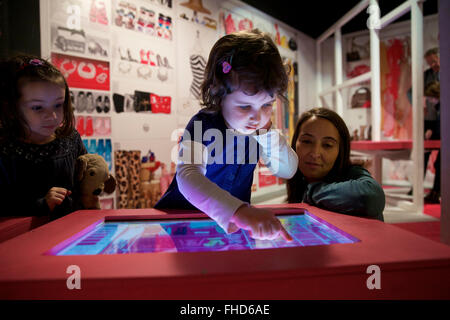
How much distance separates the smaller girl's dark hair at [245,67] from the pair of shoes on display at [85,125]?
5.58 ft

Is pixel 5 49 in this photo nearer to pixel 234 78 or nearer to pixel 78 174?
pixel 78 174

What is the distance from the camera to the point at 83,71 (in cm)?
214

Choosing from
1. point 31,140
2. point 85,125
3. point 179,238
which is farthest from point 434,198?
point 31,140


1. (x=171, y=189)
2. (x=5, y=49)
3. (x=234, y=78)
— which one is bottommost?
(x=171, y=189)

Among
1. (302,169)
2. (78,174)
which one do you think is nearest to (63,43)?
(78,174)

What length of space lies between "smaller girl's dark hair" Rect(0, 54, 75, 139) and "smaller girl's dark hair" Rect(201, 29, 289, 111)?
555mm

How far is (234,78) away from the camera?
73 cm

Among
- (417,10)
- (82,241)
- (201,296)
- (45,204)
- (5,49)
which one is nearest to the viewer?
(201,296)

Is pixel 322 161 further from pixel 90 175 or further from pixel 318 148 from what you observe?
pixel 90 175

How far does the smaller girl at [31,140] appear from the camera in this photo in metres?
0.90

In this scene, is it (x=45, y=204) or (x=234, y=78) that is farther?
(x=45, y=204)

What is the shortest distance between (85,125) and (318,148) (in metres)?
1.85

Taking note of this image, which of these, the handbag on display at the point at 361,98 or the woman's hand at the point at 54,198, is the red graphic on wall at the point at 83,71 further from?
the handbag on display at the point at 361,98
